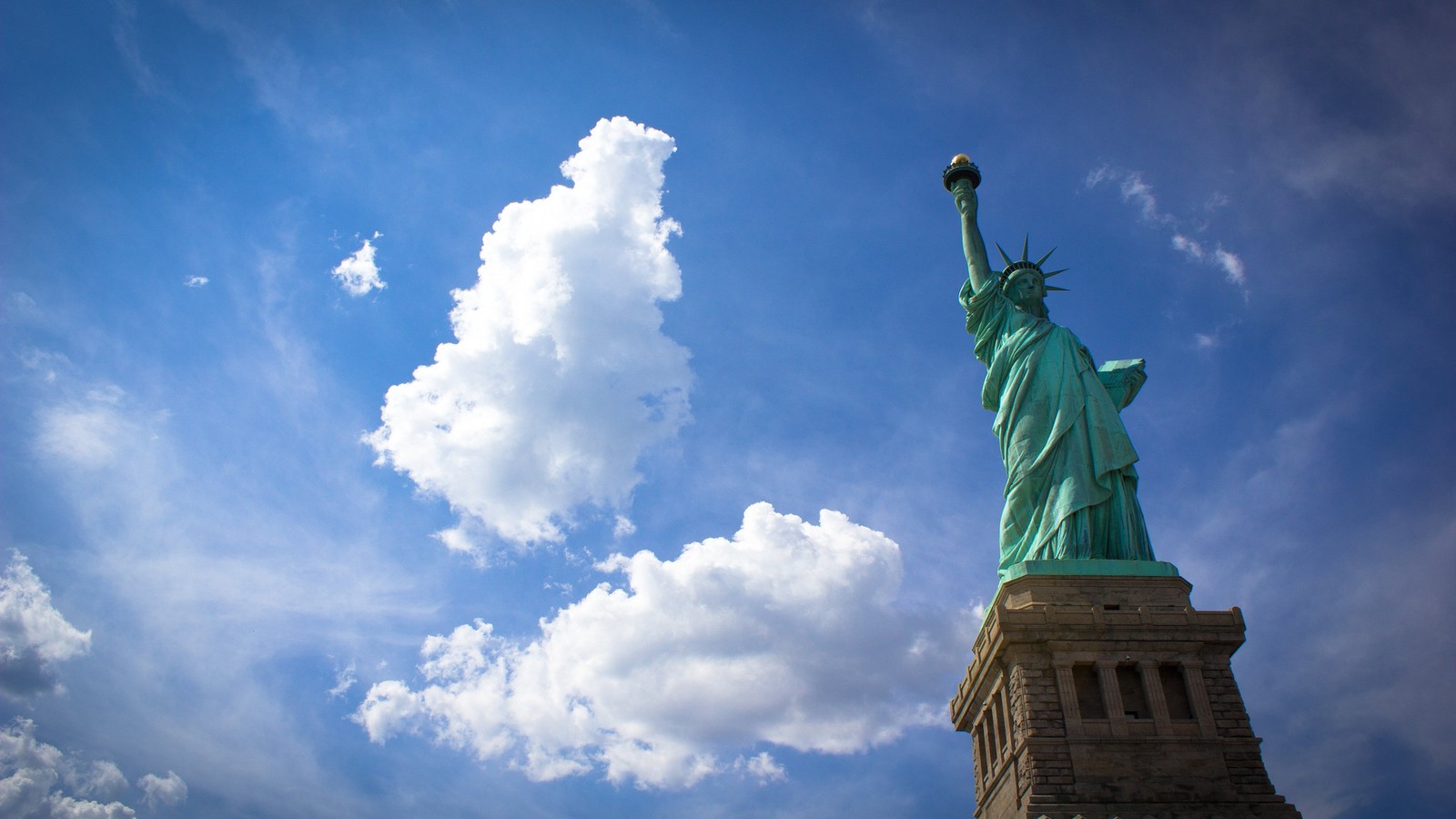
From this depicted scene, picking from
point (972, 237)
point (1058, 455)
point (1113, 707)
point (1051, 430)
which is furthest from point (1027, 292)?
point (1113, 707)

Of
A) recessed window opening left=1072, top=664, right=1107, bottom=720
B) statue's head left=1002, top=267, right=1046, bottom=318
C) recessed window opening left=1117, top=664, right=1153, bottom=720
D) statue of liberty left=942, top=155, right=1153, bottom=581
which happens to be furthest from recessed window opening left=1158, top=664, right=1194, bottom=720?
statue's head left=1002, top=267, right=1046, bottom=318

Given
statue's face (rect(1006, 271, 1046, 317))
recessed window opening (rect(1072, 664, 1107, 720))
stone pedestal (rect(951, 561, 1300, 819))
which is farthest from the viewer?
statue's face (rect(1006, 271, 1046, 317))

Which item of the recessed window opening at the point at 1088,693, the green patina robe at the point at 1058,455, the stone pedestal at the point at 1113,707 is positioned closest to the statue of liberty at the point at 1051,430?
the green patina robe at the point at 1058,455

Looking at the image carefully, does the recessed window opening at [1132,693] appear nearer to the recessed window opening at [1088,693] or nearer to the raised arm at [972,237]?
the recessed window opening at [1088,693]

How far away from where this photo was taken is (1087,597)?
25.9 m

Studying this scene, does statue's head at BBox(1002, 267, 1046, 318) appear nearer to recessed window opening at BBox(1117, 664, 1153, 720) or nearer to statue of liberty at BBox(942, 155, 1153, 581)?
statue of liberty at BBox(942, 155, 1153, 581)

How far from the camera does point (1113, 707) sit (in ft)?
76.8

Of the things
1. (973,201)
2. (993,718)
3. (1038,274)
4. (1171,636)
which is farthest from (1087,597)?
(973,201)

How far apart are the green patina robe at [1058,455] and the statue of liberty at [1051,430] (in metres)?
0.03

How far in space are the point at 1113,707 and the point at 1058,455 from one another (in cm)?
811

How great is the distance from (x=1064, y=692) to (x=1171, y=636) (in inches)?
123

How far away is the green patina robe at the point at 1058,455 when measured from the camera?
28.0m

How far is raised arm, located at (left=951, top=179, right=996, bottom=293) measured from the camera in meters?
35.6

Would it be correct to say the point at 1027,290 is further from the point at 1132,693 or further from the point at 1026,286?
the point at 1132,693
